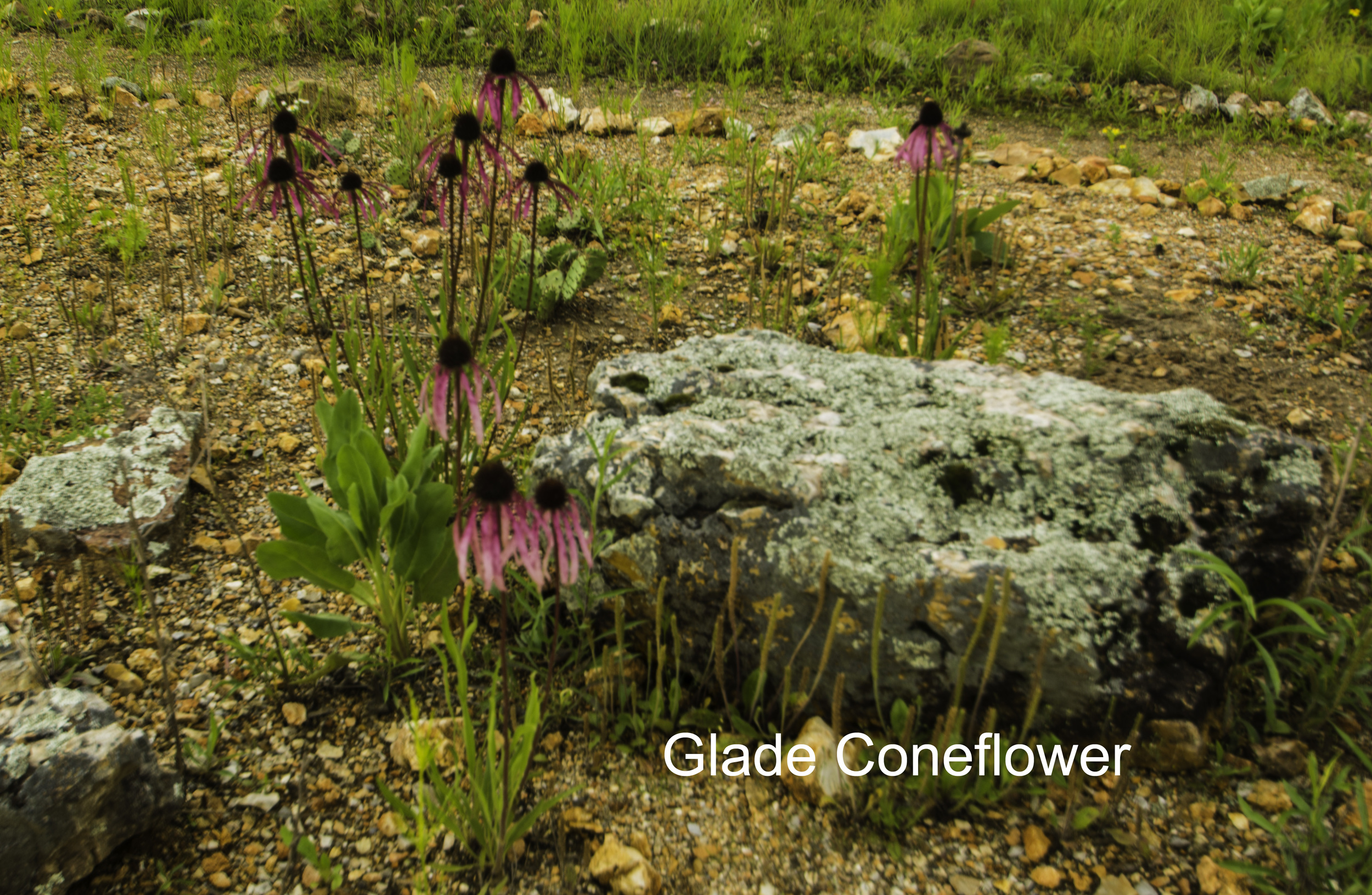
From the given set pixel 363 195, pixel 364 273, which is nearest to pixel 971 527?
pixel 364 273

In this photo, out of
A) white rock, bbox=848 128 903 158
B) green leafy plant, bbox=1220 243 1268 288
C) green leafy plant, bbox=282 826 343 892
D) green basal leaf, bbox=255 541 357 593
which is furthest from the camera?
white rock, bbox=848 128 903 158

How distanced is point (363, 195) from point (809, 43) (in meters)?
4.41

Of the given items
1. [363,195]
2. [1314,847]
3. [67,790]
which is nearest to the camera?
[67,790]

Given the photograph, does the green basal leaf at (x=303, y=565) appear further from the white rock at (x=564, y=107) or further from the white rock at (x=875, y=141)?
the white rock at (x=875, y=141)

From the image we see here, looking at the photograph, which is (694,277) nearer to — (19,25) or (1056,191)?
(1056,191)

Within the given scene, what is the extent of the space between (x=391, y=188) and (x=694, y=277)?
162 centimetres

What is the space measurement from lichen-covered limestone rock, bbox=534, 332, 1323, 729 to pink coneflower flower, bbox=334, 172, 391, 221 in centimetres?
85

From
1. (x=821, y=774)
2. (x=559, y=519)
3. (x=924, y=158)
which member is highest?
(x=924, y=158)

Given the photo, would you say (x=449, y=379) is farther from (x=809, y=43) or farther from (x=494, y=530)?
Result: (x=809, y=43)

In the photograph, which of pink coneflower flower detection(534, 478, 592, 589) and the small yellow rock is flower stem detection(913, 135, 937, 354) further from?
the small yellow rock

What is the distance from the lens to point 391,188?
4.10 meters

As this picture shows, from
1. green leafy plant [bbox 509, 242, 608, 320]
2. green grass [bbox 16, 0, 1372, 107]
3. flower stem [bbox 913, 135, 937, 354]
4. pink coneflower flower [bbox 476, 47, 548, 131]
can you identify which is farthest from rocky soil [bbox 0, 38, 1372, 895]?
pink coneflower flower [bbox 476, 47, 548, 131]

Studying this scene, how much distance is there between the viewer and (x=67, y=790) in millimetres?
1476

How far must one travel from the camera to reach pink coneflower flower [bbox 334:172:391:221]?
221 centimetres
